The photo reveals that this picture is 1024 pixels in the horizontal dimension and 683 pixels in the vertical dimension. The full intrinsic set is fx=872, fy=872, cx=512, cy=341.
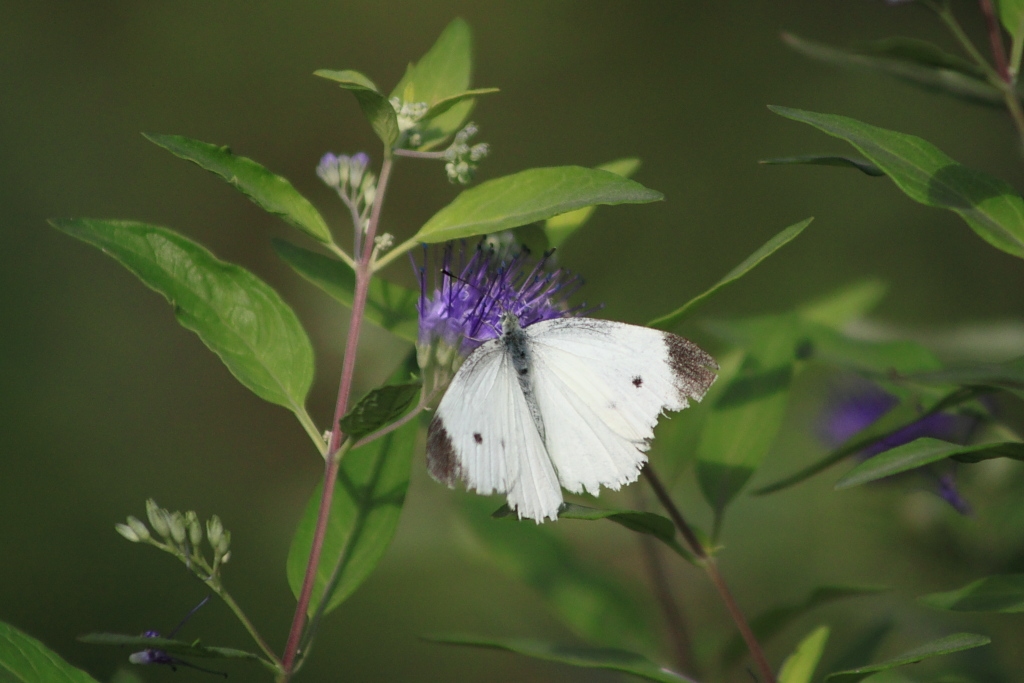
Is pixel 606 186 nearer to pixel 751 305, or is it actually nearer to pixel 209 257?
pixel 209 257

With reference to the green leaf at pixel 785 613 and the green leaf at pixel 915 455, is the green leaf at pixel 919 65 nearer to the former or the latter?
the green leaf at pixel 915 455

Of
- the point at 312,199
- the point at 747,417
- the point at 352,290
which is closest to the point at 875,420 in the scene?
the point at 747,417

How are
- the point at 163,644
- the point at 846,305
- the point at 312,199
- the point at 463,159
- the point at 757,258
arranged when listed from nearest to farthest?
the point at 163,644
the point at 757,258
the point at 463,159
the point at 846,305
the point at 312,199

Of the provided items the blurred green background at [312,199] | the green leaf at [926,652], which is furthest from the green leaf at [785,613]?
the blurred green background at [312,199]

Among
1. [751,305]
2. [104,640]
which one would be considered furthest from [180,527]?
[751,305]

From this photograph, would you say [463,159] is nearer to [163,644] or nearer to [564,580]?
[163,644]

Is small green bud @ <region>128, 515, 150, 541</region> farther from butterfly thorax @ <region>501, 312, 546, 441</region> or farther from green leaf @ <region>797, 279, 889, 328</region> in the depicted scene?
green leaf @ <region>797, 279, 889, 328</region>

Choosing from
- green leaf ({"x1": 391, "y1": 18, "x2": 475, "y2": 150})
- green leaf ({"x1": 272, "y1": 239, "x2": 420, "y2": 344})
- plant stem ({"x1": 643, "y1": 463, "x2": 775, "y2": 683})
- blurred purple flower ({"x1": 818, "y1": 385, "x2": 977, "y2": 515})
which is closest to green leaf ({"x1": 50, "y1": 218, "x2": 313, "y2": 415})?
green leaf ({"x1": 272, "y1": 239, "x2": 420, "y2": 344})
